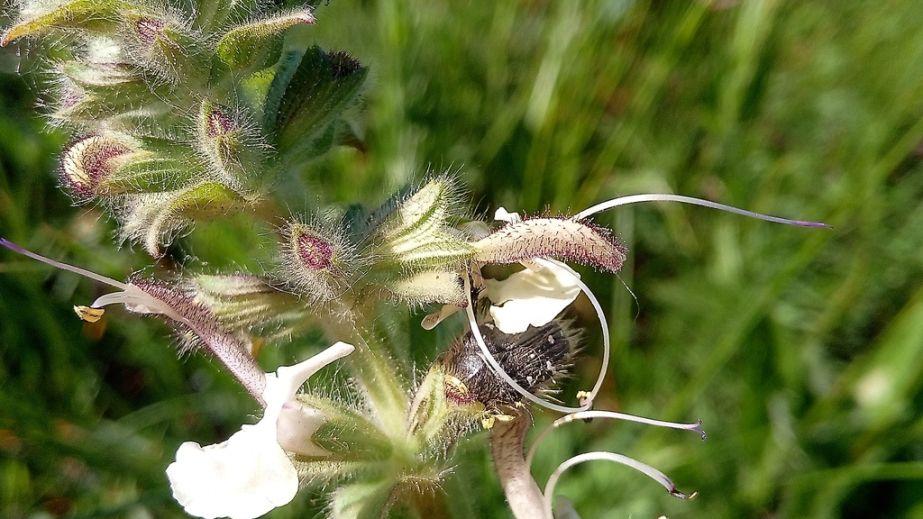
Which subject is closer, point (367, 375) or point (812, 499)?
point (367, 375)

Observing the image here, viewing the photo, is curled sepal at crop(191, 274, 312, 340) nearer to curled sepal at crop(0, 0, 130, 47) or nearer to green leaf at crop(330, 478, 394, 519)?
green leaf at crop(330, 478, 394, 519)

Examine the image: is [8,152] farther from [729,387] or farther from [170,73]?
[729,387]

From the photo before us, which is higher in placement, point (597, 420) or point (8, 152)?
point (8, 152)

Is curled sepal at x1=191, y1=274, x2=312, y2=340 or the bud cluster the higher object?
the bud cluster

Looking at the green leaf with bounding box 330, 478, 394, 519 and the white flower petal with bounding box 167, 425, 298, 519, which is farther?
the green leaf with bounding box 330, 478, 394, 519

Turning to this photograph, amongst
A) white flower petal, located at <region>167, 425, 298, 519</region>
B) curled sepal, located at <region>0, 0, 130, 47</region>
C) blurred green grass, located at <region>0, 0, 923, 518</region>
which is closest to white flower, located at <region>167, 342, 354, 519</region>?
white flower petal, located at <region>167, 425, 298, 519</region>

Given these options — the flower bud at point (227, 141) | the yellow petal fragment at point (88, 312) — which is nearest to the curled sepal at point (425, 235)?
the flower bud at point (227, 141)

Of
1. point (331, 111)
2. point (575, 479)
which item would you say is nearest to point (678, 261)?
point (575, 479)

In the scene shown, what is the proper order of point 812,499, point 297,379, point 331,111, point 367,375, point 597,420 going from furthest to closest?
point 597,420 → point 812,499 → point 367,375 → point 331,111 → point 297,379

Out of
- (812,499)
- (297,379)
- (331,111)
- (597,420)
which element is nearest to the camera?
(297,379)
